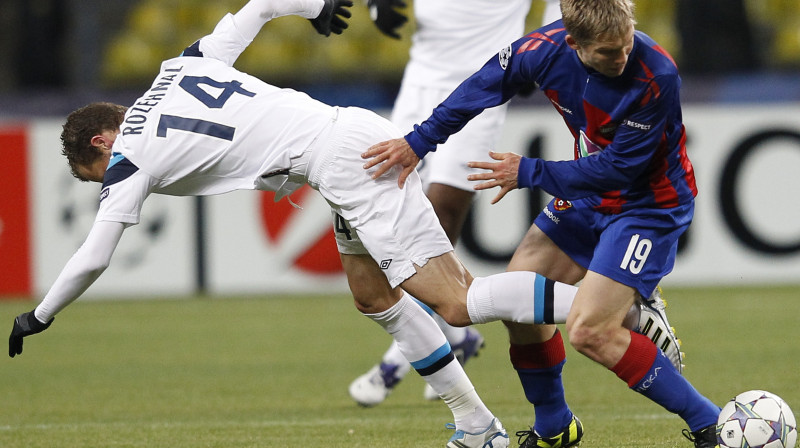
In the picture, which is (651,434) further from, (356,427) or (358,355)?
(358,355)

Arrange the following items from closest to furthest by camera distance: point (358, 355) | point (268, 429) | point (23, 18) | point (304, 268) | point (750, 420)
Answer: point (750, 420), point (268, 429), point (358, 355), point (304, 268), point (23, 18)

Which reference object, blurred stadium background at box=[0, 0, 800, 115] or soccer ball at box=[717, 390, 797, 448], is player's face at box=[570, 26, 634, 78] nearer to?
soccer ball at box=[717, 390, 797, 448]

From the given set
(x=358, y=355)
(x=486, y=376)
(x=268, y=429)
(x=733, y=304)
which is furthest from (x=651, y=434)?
(x=733, y=304)

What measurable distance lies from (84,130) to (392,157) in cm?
108

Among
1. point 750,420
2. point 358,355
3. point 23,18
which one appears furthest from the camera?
point 23,18

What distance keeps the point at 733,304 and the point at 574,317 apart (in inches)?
232

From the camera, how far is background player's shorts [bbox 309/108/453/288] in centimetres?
402

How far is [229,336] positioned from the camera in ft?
27.6

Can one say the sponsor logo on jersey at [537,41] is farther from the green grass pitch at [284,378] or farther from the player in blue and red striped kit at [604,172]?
the green grass pitch at [284,378]

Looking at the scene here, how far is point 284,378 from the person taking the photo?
6508mm

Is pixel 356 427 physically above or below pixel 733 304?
above

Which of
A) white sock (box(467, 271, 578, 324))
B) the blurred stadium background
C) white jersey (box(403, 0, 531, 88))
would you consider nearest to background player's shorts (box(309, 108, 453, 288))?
white sock (box(467, 271, 578, 324))

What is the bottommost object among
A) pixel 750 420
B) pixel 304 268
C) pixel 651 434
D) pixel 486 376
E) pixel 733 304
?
pixel 304 268

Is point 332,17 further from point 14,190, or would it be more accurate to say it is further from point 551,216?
point 14,190
